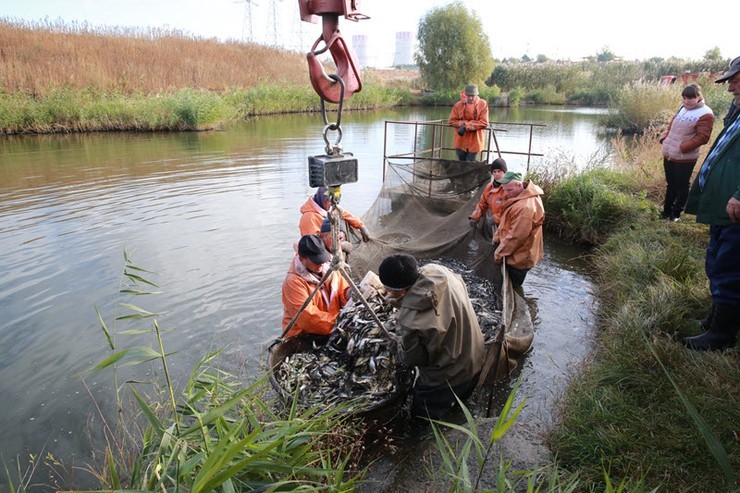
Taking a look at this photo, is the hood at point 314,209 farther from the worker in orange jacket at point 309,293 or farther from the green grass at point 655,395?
the green grass at point 655,395

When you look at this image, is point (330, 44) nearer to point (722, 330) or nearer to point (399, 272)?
point (399, 272)

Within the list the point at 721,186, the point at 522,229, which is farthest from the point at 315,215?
the point at 721,186

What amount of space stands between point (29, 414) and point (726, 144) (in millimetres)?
6487

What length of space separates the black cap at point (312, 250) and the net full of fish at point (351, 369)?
24.8 inches

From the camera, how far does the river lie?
183 inches

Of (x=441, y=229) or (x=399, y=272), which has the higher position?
(x=399, y=272)

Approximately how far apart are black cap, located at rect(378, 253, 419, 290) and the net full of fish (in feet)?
2.20

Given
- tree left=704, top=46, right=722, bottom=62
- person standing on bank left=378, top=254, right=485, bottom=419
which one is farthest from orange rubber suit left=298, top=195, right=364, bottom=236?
tree left=704, top=46, right=722, bottom=62

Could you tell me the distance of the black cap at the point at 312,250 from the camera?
447 cm

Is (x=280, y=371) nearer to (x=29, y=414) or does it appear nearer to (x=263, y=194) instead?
(x=29, y=414)

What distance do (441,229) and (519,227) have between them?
6.53 feet

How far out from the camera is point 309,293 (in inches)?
181

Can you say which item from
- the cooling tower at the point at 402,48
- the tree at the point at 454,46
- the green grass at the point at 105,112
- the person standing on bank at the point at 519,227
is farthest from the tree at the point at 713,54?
the cooling tower at the point at 402,48

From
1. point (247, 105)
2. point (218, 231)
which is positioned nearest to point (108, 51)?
point (247, 105)
